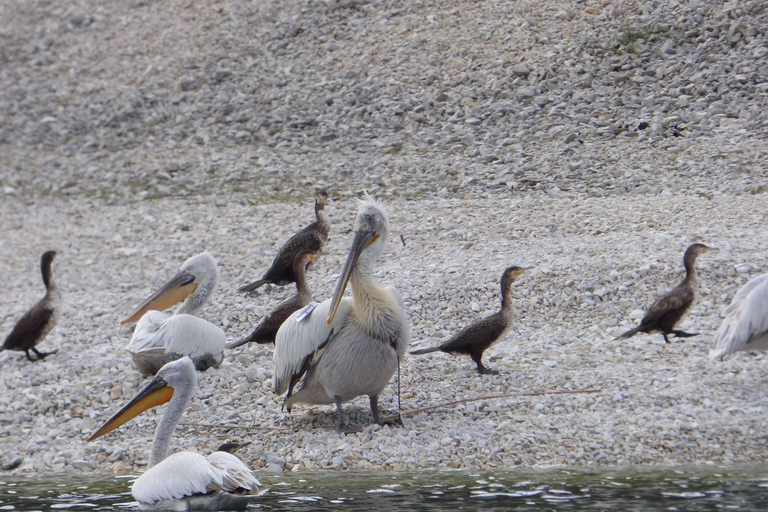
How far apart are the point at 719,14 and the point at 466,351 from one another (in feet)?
30.6

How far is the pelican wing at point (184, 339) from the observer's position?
6.70m

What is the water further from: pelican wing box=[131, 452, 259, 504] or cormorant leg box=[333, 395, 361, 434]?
cormorant leg box=[333, 395, 361, 434]

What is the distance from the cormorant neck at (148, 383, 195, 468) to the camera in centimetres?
499

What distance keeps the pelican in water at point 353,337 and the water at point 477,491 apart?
2.31 ft

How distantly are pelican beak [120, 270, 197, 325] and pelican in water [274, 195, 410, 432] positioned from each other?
7.02 ft

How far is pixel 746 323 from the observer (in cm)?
598

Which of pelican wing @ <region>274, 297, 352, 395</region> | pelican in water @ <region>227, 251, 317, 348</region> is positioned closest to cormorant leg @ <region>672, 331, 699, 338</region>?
pelican wing @ <region>274, 297, 352, 395</region>

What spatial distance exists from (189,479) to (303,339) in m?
1.62

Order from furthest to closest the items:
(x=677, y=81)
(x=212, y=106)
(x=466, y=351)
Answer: (x=212, y=106), (x=677, y=81), (x=466, y=351)

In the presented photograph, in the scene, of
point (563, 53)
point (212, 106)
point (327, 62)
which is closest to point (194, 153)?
point (212, 106)

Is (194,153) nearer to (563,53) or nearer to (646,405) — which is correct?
(563,53)

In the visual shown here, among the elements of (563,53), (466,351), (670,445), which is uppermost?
(563,53)

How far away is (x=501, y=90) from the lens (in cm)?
1349

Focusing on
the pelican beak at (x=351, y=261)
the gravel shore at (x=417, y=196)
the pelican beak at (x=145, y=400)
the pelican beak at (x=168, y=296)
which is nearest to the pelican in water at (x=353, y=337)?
the pelican beak at (x=351, y=261)
